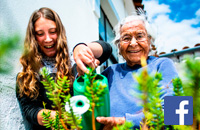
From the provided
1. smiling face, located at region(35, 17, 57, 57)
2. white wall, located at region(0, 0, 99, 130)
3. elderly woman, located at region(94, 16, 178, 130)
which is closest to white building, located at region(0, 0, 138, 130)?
white wall, located at region(0, 0, 99, 130)

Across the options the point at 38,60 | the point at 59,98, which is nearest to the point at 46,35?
the point at 38,60

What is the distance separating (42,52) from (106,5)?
10.6 ft

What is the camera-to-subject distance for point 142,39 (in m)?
1.24

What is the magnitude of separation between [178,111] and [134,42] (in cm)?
102

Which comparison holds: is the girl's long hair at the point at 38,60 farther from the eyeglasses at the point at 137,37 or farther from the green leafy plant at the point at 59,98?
the green leafy plant at the point at 59,98

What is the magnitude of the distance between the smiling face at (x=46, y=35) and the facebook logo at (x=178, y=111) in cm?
99

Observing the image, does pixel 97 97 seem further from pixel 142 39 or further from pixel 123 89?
pixel 142 39

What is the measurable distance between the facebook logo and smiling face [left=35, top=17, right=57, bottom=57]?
986 millimetres

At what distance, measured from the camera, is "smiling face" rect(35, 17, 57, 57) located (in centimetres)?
113

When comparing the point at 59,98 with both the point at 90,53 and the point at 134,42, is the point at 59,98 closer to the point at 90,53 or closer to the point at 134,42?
the point at 90,53

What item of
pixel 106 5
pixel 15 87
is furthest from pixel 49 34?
pixel 106 5

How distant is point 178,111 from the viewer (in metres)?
0.23

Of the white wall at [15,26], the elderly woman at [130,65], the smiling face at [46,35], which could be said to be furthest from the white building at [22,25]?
the elderly woman at [130,65]

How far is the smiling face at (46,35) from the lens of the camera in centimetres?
113
